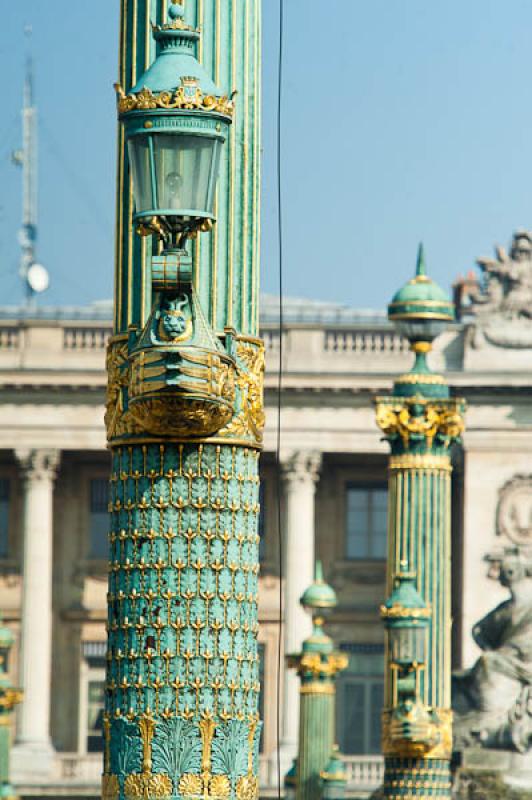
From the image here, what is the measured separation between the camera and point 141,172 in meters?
18.5

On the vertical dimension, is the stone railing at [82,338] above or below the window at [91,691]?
above

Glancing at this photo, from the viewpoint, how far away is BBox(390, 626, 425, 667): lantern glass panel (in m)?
35.6

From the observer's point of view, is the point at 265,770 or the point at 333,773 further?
the point at 265,770

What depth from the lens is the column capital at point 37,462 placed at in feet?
382

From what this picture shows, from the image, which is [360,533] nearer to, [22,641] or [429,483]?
[22,641]

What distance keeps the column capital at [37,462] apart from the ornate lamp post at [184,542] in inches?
3781

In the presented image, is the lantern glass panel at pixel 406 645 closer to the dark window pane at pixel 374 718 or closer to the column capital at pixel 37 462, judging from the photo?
the column capital at pixel 37 462

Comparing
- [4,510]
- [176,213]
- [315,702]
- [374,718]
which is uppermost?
[4,510]

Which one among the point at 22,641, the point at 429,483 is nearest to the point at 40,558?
the point at 22,641

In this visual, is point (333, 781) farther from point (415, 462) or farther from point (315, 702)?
point (415, 462)

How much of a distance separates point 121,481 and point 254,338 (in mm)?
1131

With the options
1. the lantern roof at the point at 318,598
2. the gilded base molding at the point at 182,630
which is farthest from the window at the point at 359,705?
the gilded base molding at the point at 182,630

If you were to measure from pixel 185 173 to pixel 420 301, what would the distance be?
A: 64.3ft

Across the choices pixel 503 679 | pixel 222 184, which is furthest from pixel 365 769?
pixel 222 184
